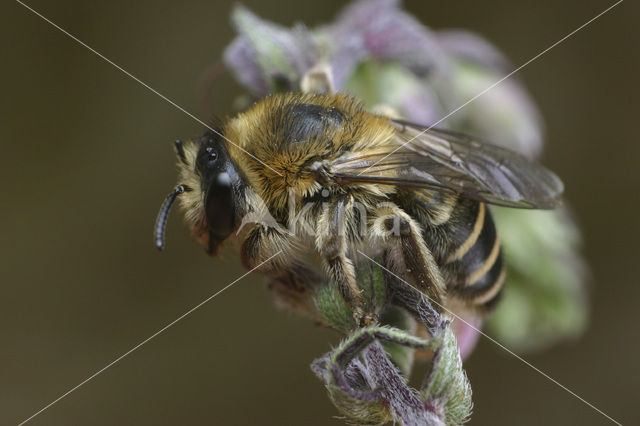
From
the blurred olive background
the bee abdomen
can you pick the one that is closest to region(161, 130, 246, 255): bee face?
the bee abdomen

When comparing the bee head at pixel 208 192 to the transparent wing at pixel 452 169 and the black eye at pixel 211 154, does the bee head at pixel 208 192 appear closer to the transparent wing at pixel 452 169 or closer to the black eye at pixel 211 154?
the black eye at pixel 211 154

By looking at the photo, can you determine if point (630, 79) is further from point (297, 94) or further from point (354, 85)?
point (297, 94)

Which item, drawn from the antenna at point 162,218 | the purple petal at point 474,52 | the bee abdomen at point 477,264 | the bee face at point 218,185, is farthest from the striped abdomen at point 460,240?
the purple petal at point 474,52

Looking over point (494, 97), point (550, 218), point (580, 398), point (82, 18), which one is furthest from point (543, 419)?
point (82, 18)

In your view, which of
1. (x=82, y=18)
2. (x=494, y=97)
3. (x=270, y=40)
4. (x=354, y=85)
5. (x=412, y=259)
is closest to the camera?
(x=412, y=259)

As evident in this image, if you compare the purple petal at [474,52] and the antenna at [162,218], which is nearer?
the antenna at [162,218]

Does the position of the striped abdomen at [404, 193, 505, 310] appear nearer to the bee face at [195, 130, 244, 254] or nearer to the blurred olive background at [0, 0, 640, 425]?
the bee face at [195, 130, 244, 254]

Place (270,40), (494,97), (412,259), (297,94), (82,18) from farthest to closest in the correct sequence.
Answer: (82,18) < (494,97) < (270,40) < (297,94) < (412,259)
